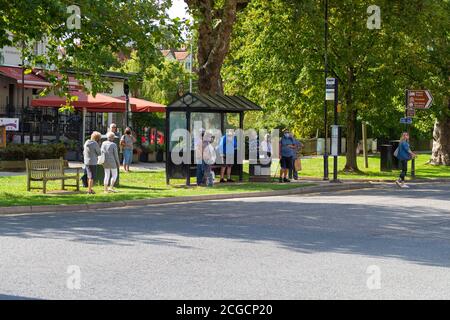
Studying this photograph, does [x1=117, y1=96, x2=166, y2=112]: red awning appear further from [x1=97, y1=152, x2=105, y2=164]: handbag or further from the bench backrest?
[x1=97, y1=152, x2=105, y2=164]: handbag

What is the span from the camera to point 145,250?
11.6 m

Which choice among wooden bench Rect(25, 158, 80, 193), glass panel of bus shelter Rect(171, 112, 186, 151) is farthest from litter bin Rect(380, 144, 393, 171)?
wooden bench Rect(25, 158, 80, 193)

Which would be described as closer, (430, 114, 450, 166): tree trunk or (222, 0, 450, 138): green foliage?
(222, 0, 450, 138): green foliage

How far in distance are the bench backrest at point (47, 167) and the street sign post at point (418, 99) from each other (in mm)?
14457

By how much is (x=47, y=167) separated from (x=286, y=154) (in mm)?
8591

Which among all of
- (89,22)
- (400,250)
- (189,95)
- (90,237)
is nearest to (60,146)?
(189,95)

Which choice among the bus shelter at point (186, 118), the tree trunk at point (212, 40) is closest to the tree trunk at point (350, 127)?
the tree trunk at point (212, 40)

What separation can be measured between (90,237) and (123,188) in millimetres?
10904

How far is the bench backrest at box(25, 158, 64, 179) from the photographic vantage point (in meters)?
22.2

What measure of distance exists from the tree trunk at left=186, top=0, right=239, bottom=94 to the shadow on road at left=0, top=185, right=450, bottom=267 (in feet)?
33.4

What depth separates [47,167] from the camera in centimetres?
2267

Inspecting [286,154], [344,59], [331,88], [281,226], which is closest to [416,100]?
[344,59]
